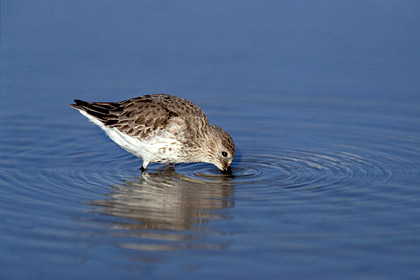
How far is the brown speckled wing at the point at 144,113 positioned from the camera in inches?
400

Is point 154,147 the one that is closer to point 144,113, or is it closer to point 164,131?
point 164,131

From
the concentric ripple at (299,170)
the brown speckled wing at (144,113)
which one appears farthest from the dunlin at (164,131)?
the concentric ripple at (299,170)

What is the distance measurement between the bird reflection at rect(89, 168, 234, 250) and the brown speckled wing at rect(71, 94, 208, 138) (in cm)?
72

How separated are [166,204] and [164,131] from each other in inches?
76.9

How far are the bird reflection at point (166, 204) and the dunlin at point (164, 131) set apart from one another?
1.15 ft

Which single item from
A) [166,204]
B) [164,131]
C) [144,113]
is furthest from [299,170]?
[144,113]

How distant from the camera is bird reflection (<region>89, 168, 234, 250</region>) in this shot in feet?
24.3

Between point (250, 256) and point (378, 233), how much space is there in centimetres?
146

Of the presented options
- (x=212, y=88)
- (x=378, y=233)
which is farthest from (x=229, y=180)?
(x=212, y=88)

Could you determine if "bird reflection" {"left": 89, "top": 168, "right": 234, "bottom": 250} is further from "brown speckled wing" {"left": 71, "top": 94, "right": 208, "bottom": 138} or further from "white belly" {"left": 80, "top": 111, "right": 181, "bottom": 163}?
"brown speckled wing" {"left": 71, "top": 94, "right": 208, "bottom": 138}

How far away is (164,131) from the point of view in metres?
10.1

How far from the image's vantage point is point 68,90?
41.1ft

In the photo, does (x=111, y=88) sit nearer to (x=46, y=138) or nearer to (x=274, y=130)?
(x=46, y=138)

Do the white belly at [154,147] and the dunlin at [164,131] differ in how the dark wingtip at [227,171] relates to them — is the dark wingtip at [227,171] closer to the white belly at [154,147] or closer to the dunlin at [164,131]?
the dunlin at [164,131]
